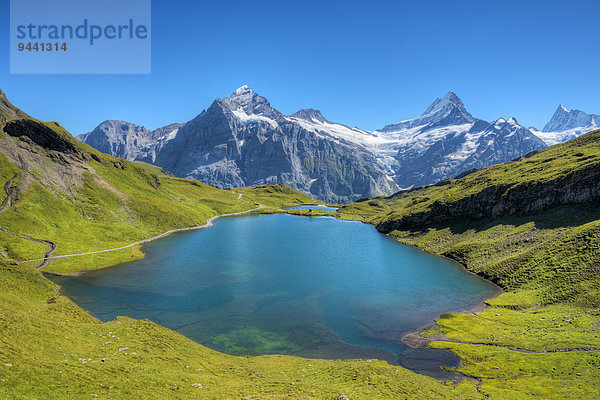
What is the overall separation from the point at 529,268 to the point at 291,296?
7040cm

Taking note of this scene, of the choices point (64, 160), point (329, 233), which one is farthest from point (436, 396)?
point (64, 160)

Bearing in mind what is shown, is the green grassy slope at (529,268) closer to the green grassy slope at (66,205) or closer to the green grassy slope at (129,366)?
the green grassy slope at (129,366)

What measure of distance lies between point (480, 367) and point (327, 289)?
4539 cm

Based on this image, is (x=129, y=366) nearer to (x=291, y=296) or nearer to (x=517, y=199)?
(x=291, y=296)

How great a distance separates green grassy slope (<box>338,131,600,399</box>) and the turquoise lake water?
656cm

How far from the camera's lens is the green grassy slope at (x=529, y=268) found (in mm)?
46031

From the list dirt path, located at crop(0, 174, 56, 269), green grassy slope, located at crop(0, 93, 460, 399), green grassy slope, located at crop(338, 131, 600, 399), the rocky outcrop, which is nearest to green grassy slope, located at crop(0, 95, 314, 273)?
dirt path, located at crop(0, 174, 56, 269)

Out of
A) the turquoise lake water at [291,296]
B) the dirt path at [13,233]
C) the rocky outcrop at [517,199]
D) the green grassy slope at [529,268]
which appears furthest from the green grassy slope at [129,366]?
the rocky outcrop at [517,199]

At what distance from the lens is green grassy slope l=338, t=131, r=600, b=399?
4603 centimetres

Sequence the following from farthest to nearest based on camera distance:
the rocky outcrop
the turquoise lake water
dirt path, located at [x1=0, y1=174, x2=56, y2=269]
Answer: the rocky outcrop < dirt path, located at [x1=0, y1=174, x2=56, y2=269] < the turquoise lake water

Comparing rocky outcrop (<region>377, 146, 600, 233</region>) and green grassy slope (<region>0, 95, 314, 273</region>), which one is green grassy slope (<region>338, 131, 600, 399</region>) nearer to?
rocky outcrop (<region>377, 146, 600, 233</region>)

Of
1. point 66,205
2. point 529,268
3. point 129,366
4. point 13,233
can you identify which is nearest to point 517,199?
point 529,268

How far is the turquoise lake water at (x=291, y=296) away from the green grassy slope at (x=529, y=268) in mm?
6563

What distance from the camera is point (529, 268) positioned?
90625 mm
